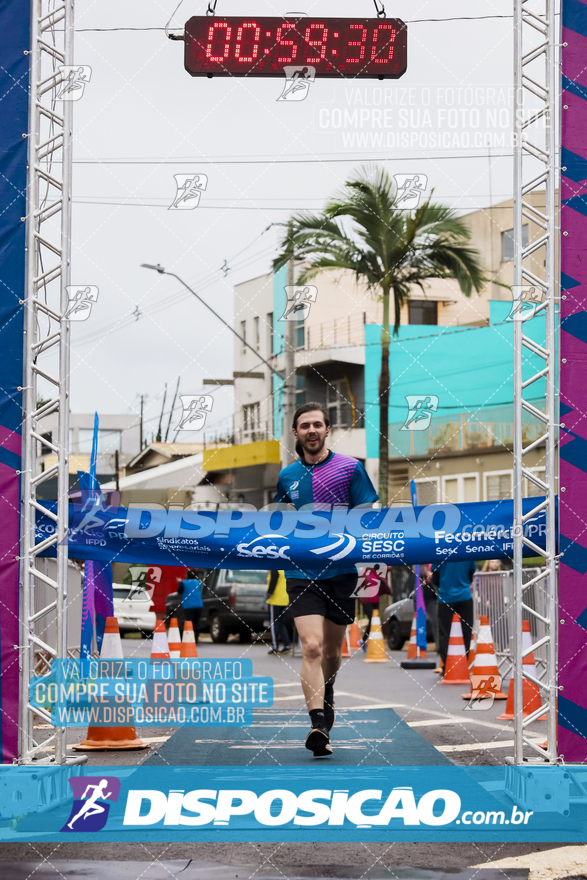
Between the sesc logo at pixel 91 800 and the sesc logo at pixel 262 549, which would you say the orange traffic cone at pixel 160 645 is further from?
the sesc logo at pixel 91 800

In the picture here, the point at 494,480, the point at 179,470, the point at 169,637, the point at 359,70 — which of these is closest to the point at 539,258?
the point at 494,480

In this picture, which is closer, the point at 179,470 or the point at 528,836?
the point at 528,836

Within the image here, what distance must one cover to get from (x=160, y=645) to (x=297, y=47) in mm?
5709

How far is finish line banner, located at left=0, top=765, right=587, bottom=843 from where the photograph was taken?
470cm

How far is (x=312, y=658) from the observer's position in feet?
20.5

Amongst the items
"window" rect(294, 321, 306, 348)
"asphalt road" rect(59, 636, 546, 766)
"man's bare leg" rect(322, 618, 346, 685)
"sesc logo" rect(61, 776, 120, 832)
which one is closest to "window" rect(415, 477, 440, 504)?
"window" rect(294, 321, 306, 348)

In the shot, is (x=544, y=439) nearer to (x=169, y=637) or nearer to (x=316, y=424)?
(x=316, y=424)

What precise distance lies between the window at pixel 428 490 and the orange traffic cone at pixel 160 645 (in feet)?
71.5

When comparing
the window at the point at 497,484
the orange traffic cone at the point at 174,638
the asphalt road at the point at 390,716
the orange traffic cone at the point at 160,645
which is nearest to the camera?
the asphalt road at the point at 390,716

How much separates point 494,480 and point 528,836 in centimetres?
2501

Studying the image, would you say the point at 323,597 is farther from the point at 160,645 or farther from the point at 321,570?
the point at 160,645

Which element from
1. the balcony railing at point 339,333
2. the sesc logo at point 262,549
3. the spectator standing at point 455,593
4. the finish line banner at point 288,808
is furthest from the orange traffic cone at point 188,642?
the balcony railing at point 339,333

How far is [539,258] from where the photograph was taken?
32844 millimetres

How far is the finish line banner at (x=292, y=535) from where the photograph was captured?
6.44 m
